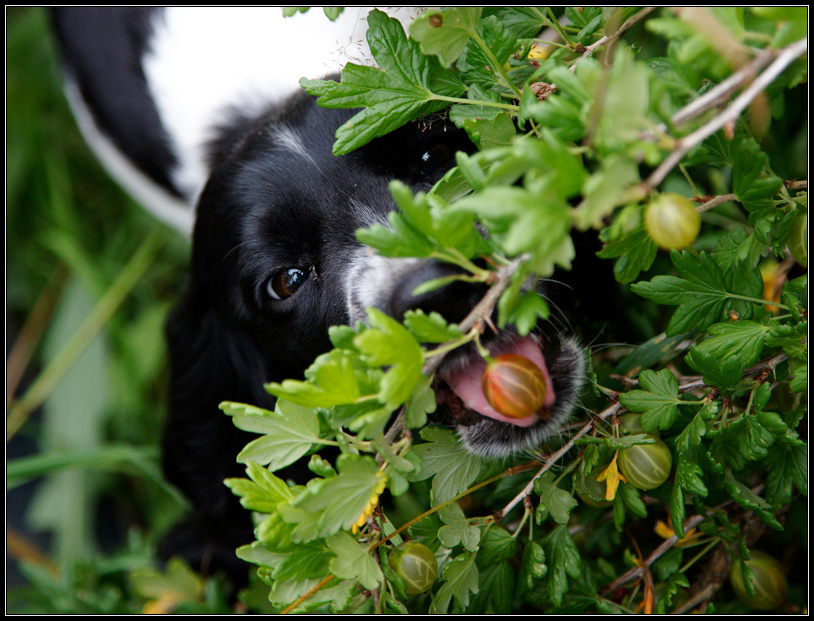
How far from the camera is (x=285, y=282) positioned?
1.48 metres

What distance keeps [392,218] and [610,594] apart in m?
0.93

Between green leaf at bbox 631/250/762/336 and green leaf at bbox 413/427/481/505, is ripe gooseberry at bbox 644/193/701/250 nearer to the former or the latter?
green leaf at bbox 631/250/762/336

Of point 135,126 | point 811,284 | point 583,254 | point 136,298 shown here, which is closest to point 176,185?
point 135,126

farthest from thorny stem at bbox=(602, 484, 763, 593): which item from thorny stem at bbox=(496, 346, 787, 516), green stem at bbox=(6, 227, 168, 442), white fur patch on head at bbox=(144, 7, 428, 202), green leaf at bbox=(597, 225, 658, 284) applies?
green stem at bbox=(6, 227, 168, 442)

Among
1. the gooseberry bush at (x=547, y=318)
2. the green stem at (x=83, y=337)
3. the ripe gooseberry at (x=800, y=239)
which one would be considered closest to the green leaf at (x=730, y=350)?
the gooseberry bush at (x=547, y=318)

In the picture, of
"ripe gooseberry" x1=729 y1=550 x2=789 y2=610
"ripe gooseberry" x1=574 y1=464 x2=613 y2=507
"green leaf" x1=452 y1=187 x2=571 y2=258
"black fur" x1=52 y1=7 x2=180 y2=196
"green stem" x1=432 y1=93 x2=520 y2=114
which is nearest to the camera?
"green leaf" x1=452 y1=187 x2=571 y2=258

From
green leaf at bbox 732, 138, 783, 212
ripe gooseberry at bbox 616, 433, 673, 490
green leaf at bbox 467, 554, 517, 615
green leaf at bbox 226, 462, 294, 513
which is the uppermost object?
green leaf at bbox 732, 138, 783, 212

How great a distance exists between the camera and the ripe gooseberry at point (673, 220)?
646mm

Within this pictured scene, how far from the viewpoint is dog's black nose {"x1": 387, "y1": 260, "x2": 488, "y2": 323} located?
38.3 inches

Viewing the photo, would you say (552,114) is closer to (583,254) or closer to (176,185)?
(583,254)

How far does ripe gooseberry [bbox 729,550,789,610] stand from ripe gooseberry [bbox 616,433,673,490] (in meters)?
0.30

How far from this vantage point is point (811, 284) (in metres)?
0.84

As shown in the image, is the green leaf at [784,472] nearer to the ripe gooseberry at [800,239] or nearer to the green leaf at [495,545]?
the ripe gooseberry at [800,239]

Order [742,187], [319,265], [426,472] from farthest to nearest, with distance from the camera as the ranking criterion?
[319,265] → [426,472] → [742,187]
